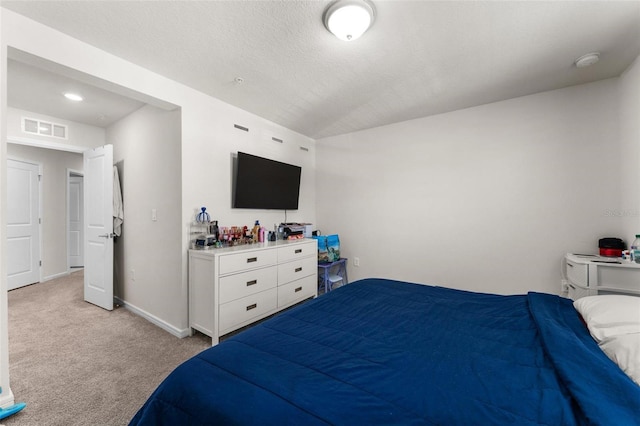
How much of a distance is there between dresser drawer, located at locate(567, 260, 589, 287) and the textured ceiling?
167 cm

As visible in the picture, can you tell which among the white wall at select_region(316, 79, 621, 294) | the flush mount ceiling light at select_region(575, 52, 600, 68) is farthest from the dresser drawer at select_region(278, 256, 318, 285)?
the flush mount ceiling light at select_region(575, 52, 600, 68)

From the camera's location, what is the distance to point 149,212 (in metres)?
2.95

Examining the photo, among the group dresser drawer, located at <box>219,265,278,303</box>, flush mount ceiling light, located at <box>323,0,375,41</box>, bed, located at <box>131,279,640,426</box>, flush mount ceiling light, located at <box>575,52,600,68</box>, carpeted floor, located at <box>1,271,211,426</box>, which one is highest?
flush mount ceiling light, located at <box>575,52,600,68</box>

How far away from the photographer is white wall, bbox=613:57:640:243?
2.09m

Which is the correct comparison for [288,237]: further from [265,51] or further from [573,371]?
[573,371]

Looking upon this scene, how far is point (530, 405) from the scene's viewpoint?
799 millimetres

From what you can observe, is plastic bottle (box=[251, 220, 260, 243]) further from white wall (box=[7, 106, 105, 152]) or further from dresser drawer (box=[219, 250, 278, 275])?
white wall (box=[7, 106, 105, 152])

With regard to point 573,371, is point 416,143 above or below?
above

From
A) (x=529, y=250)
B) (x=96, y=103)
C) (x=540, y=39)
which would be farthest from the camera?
(x=96, y=103)

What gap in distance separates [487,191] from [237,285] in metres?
2.86

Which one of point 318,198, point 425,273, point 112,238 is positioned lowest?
point 425,273

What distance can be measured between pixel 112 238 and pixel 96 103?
156 centimetres

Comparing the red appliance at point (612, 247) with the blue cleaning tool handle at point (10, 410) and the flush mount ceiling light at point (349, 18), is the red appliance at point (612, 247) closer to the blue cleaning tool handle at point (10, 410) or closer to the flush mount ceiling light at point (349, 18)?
the flush mount ceiling light at point (349, 18)

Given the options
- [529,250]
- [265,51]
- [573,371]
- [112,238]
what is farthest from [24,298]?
[529,250]
